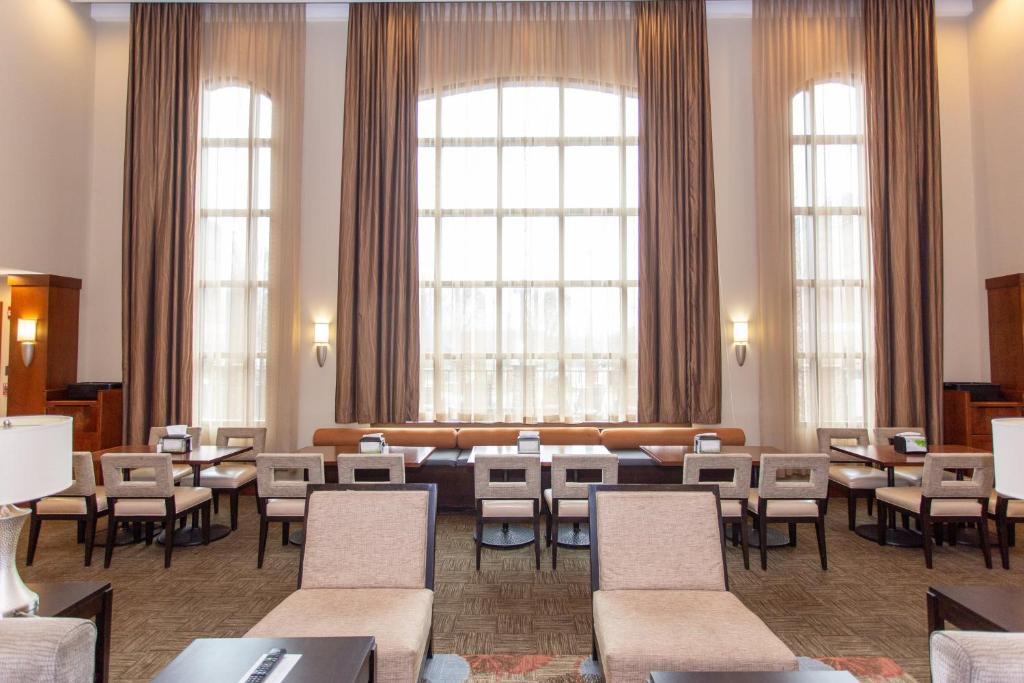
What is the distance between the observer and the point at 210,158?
6633mm

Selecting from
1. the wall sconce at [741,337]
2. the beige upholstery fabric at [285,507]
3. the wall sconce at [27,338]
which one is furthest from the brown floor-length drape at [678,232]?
the wall sconce at [27,338]

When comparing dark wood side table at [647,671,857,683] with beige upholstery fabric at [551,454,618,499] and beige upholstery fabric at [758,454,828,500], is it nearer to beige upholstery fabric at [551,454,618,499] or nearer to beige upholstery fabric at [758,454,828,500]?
beige upholstery fabric at [551,454,618,499]

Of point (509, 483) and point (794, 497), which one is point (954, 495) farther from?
point (509, 483)

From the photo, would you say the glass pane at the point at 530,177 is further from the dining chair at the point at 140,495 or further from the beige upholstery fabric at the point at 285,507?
the dining chair at the point at 140,495

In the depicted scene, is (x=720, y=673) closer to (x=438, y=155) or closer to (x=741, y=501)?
(x=741, y=501)

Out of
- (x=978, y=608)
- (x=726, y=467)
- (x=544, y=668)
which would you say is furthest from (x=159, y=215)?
(x=978, y=608)

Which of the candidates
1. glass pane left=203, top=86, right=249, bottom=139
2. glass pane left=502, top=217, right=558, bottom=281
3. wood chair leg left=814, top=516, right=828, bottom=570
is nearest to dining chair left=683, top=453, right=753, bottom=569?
wood chair leg left=814, top=516, right=828, bottom=570

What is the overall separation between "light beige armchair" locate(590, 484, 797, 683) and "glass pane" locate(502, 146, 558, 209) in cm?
460

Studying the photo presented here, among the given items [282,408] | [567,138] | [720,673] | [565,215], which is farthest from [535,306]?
[720,673]

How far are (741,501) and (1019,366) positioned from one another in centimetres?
436

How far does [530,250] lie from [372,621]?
497cm

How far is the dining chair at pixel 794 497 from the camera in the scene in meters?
3.93

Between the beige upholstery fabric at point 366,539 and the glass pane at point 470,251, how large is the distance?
13.8ft

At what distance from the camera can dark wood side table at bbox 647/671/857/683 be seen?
1643mm
